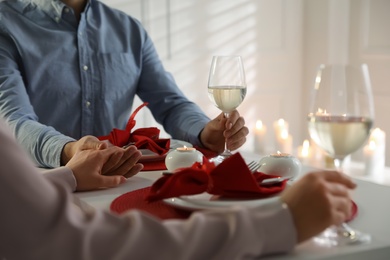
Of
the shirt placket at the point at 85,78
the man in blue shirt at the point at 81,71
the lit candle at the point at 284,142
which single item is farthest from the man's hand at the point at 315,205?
the lit candle at the point at 284,142

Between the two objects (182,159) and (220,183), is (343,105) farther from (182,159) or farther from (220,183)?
(182,159)

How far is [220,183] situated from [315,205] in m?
0.20

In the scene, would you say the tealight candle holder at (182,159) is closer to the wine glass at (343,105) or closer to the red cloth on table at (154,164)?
the red cloth on table at (154,164)

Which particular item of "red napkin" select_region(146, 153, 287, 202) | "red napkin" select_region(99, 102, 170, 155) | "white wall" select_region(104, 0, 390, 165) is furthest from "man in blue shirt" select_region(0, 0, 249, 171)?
"white wall" select_region(104, 0, 390, 165)

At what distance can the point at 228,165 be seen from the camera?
914 millimetres

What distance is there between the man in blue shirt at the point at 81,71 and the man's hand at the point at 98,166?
0.48 meters

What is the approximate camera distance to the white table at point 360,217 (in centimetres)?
75

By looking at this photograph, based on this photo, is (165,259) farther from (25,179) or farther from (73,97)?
(73,97)

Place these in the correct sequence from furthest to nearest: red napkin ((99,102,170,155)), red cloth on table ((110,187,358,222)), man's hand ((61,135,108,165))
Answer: red napkin ((99,102,170,155)), man's hand ((61,135,108,165)), red cloth on table ((110,187,358,222))

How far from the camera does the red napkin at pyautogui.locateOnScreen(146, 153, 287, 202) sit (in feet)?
2.99

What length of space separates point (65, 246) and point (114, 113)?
1296 mm

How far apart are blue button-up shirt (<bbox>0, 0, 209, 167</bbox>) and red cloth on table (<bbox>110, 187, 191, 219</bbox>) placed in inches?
26.2

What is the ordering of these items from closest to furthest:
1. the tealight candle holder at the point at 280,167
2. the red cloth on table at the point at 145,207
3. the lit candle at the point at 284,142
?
1. the red cloth on table at the point at 145,207
2. the tealight candle holder at the point at 280,167
3. the lit candle at the point at 284,142

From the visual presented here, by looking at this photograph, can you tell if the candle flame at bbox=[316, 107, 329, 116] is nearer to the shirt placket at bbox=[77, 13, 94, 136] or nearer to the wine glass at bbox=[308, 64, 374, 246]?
the wine glass at bbox=[308, 64, 374, 246]
